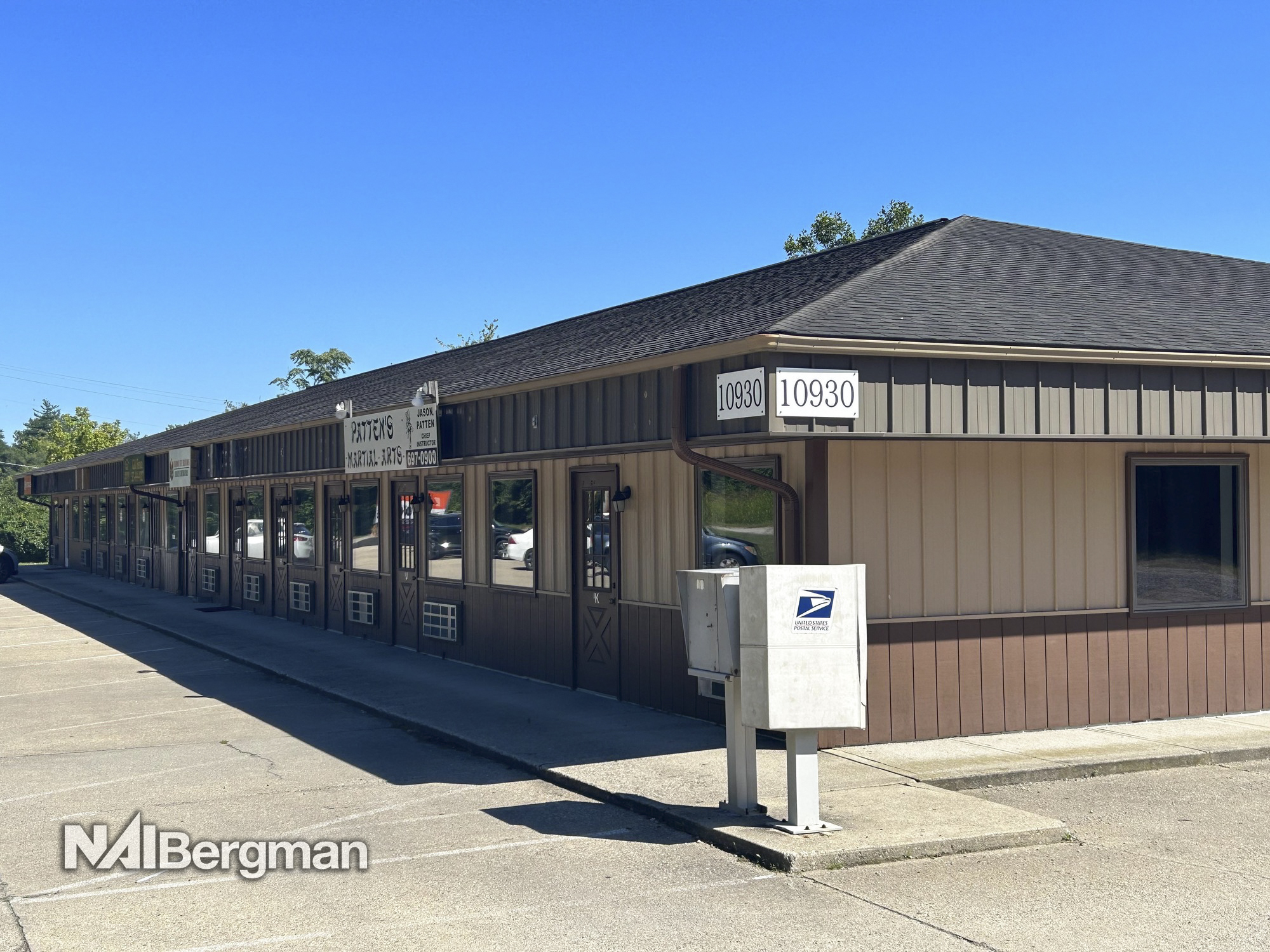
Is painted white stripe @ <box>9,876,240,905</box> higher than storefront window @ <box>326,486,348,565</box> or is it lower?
lower

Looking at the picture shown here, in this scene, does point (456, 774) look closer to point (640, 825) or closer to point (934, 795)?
point (640, 825)

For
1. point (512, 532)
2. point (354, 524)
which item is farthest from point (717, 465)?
point (354, 524)

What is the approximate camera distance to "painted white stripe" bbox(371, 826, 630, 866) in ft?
24.0

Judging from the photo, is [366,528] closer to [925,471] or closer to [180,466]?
[180,466]

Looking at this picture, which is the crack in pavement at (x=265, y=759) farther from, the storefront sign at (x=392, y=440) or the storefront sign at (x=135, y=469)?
the storefront sign at (x=135, y=469)

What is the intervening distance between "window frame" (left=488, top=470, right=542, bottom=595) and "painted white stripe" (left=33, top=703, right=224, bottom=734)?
11.3 feet

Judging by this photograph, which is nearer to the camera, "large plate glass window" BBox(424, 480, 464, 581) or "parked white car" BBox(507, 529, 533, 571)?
"parked white car" BBox(507, 529, 533, 571)

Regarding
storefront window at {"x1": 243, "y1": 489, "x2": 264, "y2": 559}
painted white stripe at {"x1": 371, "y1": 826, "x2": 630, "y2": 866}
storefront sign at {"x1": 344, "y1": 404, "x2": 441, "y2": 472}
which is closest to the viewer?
painted white stripe at {"x1": 371, "y1": 826, "x2": 630, "y2": 866}

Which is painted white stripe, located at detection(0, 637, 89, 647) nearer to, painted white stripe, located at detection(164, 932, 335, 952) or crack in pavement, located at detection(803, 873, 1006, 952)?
painted white stripe, located at detection(164, 932, 335, 952)

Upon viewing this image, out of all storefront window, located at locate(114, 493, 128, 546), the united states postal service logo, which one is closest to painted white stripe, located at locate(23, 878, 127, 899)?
the united states postal service logo

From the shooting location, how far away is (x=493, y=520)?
15.3m

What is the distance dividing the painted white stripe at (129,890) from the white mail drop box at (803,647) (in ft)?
10.2

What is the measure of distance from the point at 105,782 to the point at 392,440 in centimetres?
708

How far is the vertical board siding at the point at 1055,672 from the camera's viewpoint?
10375mm
